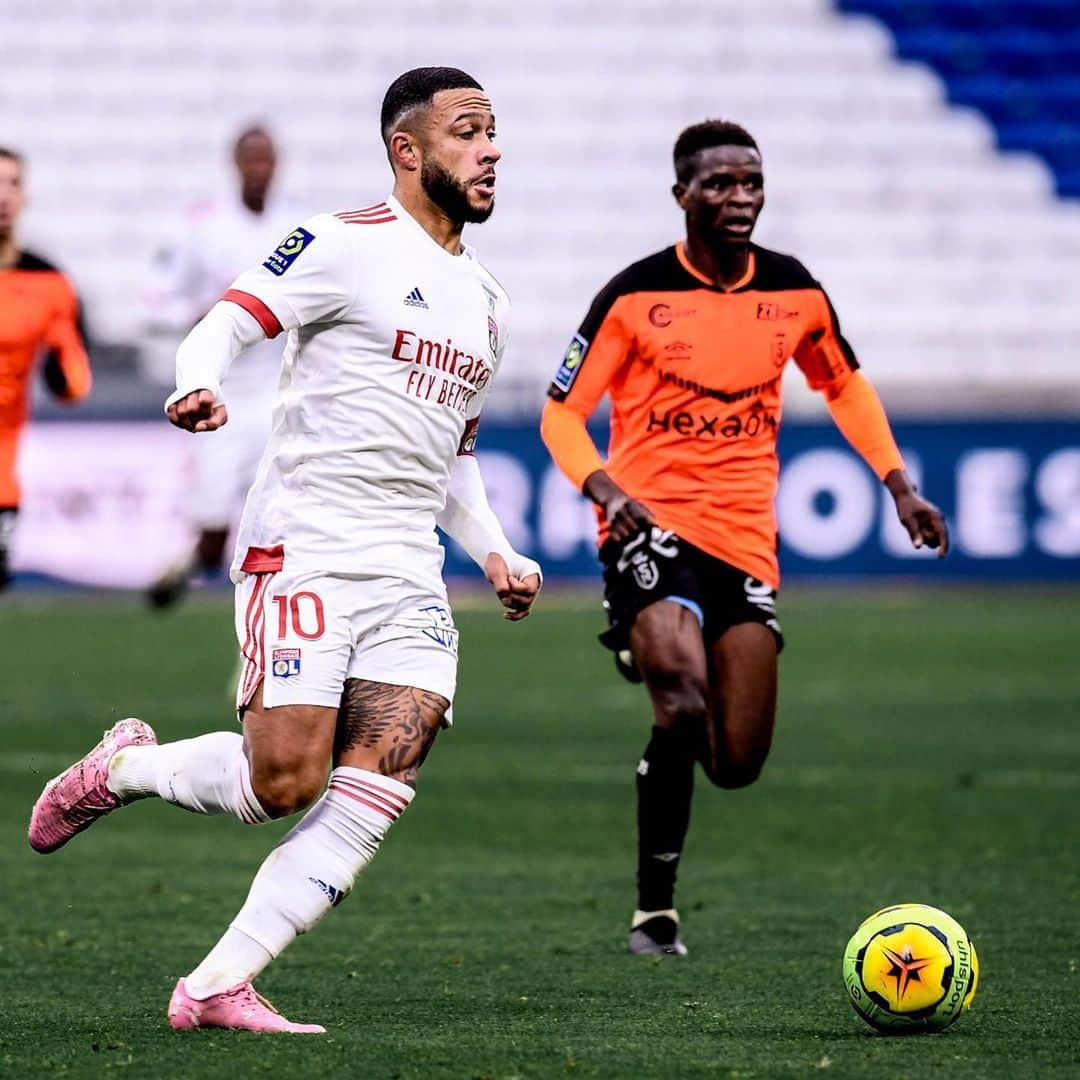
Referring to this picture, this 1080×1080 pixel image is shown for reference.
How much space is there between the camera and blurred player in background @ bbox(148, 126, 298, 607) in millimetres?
11766

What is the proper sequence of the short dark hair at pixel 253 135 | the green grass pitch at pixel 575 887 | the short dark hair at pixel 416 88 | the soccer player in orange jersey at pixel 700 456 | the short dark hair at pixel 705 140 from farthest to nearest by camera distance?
the short dark hair at pixel 253 135 → the short dark hair at pixel 705 140 → the soccer player in orange jersey at pixel 700 456 → the short dark hair at pixel 416 88 → the green grass pitch at pixel 575 887

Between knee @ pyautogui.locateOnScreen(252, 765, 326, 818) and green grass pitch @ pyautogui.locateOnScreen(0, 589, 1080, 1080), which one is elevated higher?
knee @ pyautogui.locateOnScreen(252, 765, 326, 818)

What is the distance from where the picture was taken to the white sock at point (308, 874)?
4656 mm

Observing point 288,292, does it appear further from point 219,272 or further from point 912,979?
point 219,272

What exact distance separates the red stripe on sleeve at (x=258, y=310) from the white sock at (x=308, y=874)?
905 mm

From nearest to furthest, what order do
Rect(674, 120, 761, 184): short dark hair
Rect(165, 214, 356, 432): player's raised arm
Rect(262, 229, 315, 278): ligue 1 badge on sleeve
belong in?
Rect(165, 214, 356, 432): player's raised arm
Rect(262, 229, 315, 278): ligue 1 badge on sleeve
Rect(674, 120, 761, 184): short dark hair

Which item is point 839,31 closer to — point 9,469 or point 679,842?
point 9,469

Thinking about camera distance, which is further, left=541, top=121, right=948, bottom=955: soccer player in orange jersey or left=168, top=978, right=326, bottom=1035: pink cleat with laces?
left=541, top=121, right=948, bottom=955: soccer player in orange jersey

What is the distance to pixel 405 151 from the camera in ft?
16.5

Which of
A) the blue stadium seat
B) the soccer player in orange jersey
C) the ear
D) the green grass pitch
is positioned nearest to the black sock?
the soccer player in orange jersey

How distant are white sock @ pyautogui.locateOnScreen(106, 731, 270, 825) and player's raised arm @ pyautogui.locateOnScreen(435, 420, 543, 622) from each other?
25.9 inches

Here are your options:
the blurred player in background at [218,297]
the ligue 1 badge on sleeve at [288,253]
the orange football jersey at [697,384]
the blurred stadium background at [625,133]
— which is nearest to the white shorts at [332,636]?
the ligue 1 badge on sleeve at [288,253]

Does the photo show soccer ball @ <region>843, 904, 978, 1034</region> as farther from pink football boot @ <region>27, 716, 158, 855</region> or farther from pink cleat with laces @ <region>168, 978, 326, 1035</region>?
pink football boot @ <region>27, 716, 158, 855</region>

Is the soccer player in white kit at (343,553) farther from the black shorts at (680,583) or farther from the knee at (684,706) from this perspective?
the black shorts at (680,583)
